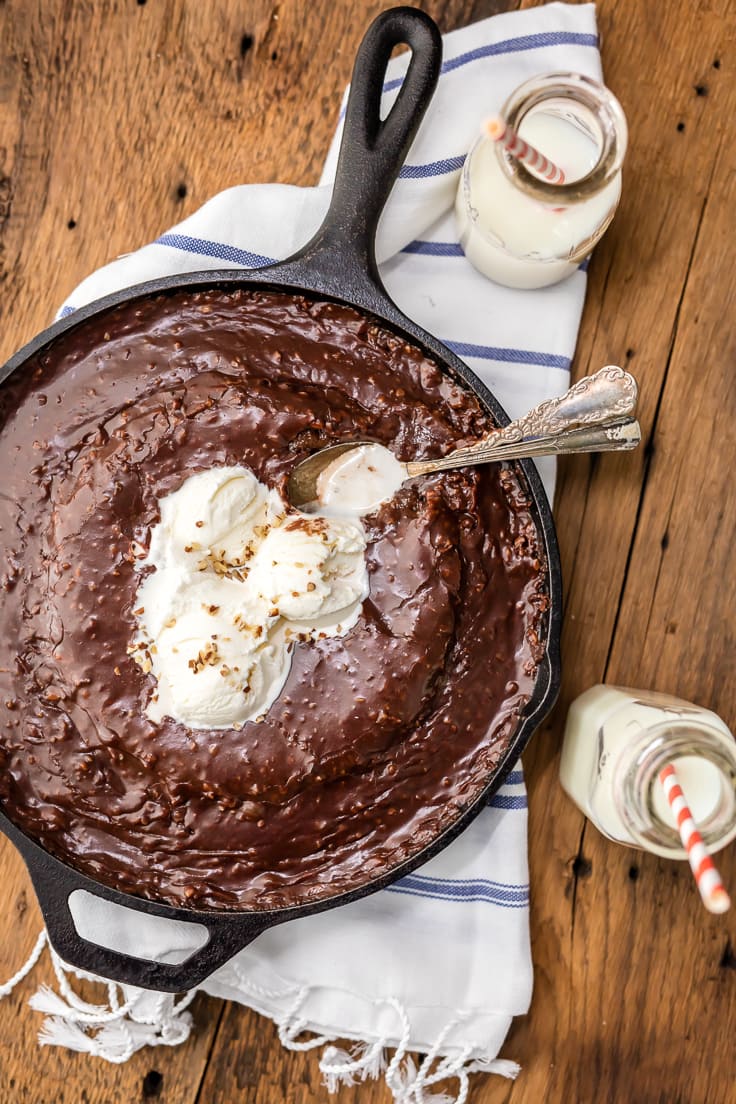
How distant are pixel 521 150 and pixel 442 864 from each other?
151 centimetres

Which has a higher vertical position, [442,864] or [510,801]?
[510,801]

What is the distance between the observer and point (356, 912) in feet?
7.04

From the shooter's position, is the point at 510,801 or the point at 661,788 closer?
the point at 661,788

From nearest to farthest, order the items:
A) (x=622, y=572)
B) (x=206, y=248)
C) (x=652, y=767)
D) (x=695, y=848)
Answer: (x=695, y=848) < (x=652, y=767) < (x=206, y=248) < (x=622, y=572)

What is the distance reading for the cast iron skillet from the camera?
1.84 metres

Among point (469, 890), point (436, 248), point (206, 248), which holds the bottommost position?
point (469, 890)

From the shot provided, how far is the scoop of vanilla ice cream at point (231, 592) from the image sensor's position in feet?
6.11

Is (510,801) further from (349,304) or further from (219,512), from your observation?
(349,304)

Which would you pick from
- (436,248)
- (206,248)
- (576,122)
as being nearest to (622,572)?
(436,248)

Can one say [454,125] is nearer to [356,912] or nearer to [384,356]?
[384,356]

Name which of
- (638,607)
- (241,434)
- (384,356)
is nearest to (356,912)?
(638,607)

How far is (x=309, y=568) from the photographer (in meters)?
1.85

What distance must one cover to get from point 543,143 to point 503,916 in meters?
1.69

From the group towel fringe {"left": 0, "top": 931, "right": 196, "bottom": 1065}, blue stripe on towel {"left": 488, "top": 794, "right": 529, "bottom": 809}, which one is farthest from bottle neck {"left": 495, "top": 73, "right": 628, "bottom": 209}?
towel fringe {"left": 0, "top": 931, "right": 196, "bottom": 1065}
